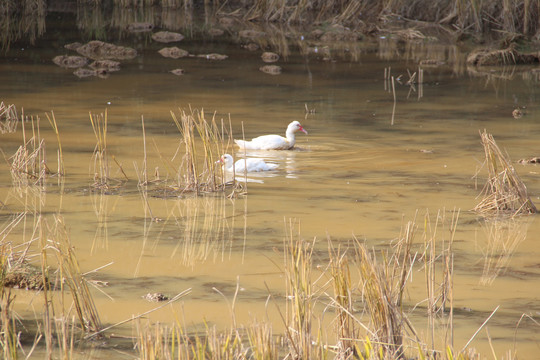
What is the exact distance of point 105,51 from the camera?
19.0 meters

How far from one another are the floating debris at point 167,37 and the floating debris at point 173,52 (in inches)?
94.1

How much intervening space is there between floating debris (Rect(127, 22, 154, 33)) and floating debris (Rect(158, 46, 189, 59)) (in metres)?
4.71

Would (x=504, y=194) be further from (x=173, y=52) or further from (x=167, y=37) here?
(x=167, y=37)

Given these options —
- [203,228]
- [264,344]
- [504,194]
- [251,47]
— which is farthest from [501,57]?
[264,344]

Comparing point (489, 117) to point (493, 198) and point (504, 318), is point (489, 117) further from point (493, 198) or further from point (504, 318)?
point (504, 318)

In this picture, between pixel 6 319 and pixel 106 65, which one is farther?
pixel 106 65

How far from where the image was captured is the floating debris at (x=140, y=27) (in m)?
23.8

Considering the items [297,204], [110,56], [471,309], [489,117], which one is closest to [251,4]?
[110,56]

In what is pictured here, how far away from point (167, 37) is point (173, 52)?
2.86m

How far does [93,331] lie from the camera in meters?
4.45

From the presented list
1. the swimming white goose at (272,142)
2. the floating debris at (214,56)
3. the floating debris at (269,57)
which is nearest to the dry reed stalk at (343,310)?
the swimming white goose at (272,142)

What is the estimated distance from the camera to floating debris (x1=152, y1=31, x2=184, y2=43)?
21.7 meters

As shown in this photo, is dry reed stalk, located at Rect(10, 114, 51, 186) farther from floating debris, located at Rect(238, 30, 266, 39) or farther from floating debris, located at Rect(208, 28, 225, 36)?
floating debris, located at Rect(208, 28, 225, 36)

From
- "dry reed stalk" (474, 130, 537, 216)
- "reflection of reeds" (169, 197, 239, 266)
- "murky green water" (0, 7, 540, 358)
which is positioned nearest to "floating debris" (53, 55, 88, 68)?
"murky green water" (0, 7, 540, 358)
